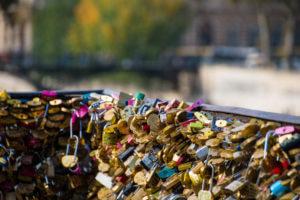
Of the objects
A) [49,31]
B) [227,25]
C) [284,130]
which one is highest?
[284,130]

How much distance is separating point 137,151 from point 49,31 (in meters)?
52.5

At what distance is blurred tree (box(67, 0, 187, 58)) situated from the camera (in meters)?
56.2

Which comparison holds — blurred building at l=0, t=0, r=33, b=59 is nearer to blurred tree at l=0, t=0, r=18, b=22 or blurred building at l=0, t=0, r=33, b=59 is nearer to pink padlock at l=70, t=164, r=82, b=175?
blurred tree at l=0, t=0, r=18, b=22

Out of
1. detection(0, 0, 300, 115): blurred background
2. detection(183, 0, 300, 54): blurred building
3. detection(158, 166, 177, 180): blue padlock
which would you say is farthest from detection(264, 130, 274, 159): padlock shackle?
detection(183, 0, 300, 54): blurred building

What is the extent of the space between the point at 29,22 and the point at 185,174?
55035 millimetres

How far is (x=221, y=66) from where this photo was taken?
161 ft

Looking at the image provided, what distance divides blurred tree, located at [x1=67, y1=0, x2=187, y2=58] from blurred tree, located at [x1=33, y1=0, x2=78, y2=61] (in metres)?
0.83

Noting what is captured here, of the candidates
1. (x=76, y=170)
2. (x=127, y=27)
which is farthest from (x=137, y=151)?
(x=127, y=27)

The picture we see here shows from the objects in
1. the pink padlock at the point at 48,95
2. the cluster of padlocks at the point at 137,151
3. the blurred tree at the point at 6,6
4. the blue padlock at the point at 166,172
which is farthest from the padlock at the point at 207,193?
the blurred tree at the point at 6,6

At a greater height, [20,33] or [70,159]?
[70,159]

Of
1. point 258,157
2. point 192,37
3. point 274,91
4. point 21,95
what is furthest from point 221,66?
point 258,157

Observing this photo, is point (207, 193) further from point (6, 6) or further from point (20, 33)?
point (20, 33)

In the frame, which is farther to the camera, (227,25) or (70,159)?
(227,25)

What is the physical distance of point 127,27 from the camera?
184ft
